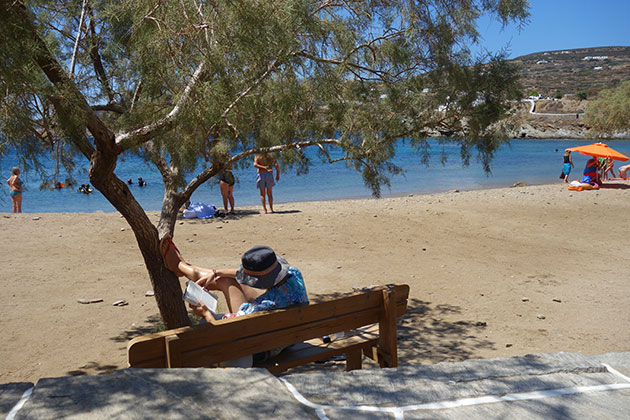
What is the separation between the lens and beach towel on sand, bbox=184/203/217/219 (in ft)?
40.9

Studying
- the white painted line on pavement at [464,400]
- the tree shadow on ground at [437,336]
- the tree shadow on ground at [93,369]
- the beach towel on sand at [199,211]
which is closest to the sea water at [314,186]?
the beach towel on sand at [199,211]

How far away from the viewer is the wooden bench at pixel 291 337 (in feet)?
9.75

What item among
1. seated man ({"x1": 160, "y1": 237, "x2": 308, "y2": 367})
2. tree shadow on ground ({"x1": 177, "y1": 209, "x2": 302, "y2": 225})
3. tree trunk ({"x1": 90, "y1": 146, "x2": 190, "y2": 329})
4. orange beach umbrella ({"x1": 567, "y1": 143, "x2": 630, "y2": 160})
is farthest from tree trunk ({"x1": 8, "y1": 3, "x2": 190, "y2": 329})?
orange beach umbrella ({"x1": 567, "y1": 143, "x2": 630, "y2": 160})

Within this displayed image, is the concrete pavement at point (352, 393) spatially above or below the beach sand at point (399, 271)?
above

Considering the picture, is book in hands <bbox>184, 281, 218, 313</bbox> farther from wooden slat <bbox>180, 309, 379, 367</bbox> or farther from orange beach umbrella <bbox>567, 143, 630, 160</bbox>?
orange beach umbrella <bbox>567, 143, 630, 160</bbox>

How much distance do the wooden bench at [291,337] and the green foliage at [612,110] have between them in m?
18.6

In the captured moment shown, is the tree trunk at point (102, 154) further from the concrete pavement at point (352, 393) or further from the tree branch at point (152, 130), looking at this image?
the concrete pavement at point (352, 393)

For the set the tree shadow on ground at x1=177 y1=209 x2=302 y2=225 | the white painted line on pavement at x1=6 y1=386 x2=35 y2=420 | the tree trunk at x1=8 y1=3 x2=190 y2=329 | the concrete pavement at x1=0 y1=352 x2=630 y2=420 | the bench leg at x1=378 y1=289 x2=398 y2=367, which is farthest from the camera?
the tree shadow on ground at x1=177 y1=209 x2=302 y2=225

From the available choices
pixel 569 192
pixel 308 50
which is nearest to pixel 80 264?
pixel 308 50

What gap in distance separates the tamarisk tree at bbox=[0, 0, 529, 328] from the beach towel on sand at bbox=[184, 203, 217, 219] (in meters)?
6.81

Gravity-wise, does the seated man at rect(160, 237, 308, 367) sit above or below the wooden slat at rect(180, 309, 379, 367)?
above

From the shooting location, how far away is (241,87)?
427 centimetres

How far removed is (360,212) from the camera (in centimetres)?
1274

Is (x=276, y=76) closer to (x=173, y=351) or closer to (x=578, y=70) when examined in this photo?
(x=173, y=351)
